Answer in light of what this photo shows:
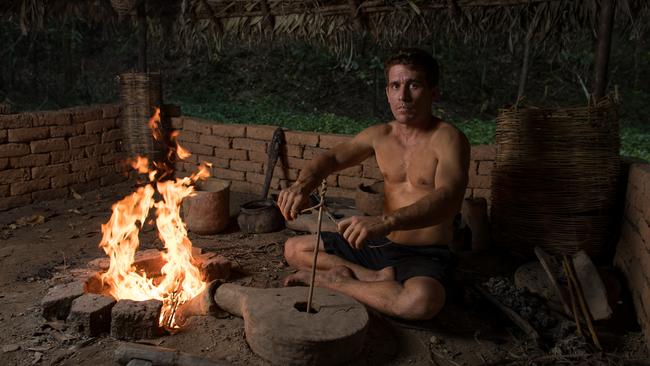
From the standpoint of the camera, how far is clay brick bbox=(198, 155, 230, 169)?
6600 mm

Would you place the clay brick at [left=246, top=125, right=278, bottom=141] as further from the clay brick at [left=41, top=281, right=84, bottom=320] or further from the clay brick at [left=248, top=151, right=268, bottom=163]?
the clay brick at [left=41, top=281, right=84, bottom=320]

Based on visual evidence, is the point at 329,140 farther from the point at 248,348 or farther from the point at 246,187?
the point at 248,348

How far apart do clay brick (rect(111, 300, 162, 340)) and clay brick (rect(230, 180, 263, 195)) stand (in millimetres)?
3459

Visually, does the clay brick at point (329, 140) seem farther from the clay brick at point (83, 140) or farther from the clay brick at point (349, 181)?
the clay brick at point (83, 140)

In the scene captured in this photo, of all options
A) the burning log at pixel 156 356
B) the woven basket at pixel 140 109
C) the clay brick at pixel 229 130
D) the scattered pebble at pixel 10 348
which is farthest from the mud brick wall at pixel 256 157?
the scattered pebble at pixel 10 348

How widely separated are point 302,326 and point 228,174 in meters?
4.12

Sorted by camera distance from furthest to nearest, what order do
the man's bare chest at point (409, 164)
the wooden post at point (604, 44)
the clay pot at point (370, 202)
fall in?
1. the clay pot at point (370, 202)
2. the wooden post at point (604, 44)
3. the man's bare chest at point (409, 164)

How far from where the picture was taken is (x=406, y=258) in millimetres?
3475

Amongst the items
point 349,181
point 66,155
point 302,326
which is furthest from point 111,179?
point 302,326

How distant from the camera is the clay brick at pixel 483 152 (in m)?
5.02

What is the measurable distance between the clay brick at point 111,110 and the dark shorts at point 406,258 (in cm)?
412

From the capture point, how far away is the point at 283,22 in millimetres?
6484

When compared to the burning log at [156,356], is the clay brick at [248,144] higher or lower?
higher

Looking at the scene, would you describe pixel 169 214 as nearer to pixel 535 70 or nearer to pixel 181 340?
pixel 181 340
